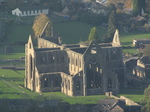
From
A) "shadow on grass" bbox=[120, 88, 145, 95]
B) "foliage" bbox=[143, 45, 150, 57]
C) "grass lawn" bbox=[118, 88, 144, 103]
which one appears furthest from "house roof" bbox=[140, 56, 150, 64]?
"grass lawn" bbox=[118, 88, 144, 103]

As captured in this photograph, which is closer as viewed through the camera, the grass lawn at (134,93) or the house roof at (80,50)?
the grass lawn at (134,93)

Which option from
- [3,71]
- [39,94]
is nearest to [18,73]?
[3,71]

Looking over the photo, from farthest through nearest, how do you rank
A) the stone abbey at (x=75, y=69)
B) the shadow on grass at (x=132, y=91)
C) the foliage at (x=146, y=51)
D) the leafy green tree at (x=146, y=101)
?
the foliage at (x=146, y=51), the shadow on grass at (x=132, y=91), the stone abbey at (x=75, y=69), the leafy green tree at (x=146, y=101)

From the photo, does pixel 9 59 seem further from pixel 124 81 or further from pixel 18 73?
pixel 124 81

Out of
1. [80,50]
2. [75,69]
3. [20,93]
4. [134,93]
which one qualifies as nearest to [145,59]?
[80,50]

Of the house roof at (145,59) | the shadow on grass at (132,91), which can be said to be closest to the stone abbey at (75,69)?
the shadow on grass at (132,91)

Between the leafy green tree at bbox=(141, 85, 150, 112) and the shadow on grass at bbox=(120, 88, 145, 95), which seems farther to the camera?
the shadow on grass at bbox=(120, 88, 145, 95)

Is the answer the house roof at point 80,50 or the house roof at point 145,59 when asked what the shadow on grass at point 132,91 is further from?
the house roof at point 145,59

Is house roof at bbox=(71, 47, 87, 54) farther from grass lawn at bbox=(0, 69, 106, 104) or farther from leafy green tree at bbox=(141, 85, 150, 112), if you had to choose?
leafy green tree at bbox=(141, 85, 150, 112)

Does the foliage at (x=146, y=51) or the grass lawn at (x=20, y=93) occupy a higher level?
the foliage at (x=146, y=51)
